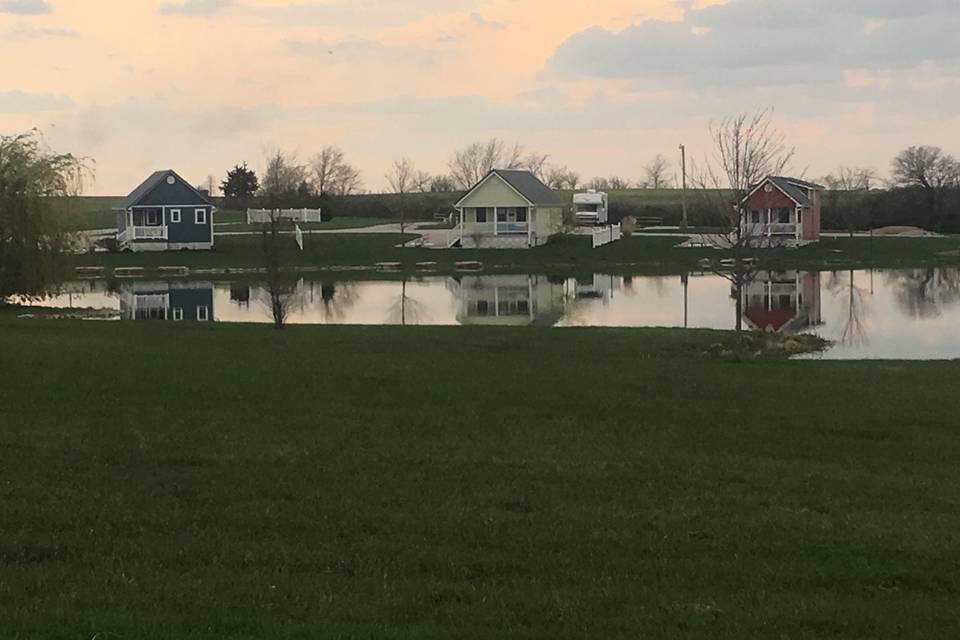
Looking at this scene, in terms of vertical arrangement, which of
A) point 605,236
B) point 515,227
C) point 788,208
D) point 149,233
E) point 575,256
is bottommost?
point 575,256

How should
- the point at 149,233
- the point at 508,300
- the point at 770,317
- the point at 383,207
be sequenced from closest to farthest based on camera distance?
the point at 770,317 → the point at 508,300 → the point at 149,233 → the point at 383,207

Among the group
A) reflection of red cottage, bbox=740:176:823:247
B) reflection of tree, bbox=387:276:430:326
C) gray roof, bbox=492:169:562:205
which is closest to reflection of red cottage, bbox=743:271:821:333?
reflection of tree, bbox=387:276:430:326

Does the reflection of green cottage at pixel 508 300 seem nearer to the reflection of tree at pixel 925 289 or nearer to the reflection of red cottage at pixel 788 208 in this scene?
the reflection of tree at pixel 925 289

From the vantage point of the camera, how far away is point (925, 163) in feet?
314

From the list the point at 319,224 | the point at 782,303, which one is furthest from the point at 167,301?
the point at 319,224

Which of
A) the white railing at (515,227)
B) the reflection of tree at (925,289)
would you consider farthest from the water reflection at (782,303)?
the white railing at (515,227)

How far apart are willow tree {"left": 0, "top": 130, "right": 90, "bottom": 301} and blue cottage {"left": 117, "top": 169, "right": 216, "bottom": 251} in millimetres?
28131

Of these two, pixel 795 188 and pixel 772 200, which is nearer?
pixel 772 200

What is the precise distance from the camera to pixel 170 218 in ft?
216

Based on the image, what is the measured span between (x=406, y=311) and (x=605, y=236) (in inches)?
1247

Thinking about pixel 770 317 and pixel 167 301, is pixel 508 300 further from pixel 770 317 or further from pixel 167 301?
pixel 167 301

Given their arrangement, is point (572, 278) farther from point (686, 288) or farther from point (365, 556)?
point (365, 556)

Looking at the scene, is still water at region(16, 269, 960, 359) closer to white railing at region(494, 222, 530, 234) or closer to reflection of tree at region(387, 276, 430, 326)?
reflection of tree at region(387, 276, 430, 326)

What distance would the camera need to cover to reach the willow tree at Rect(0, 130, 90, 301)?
112ft
